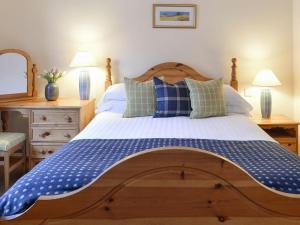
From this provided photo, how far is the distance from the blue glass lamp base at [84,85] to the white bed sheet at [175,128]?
22.1 inches

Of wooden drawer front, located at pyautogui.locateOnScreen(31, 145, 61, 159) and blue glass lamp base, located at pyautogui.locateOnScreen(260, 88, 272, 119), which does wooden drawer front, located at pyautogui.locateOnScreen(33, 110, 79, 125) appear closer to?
wooden drawer front, located at pyautogui.locateOnScreen(31, 145, 61, 159)

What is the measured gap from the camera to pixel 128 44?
12.1ft

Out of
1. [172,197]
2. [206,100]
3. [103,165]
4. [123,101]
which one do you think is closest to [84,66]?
[123,101]

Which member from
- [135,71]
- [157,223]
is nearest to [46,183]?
[157,223]

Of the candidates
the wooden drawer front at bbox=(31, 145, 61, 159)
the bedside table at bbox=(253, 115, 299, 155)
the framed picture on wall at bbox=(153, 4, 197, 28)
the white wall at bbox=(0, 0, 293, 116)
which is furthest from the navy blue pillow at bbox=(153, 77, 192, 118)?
the wooden drawer front at bbox=(31, 145, 61, 159)

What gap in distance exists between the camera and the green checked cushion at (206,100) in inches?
119

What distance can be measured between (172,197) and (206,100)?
5.78 ft

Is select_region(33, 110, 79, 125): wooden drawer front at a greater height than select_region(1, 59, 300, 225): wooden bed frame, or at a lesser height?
greater

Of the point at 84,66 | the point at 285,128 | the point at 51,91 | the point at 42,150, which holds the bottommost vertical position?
the point at 42,150

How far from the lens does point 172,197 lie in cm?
140

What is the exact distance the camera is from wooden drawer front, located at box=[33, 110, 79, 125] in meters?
3.25

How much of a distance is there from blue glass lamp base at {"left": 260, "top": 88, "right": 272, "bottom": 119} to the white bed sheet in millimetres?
504

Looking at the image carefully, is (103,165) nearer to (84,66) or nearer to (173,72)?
(84,66)

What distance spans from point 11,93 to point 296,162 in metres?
2.94
